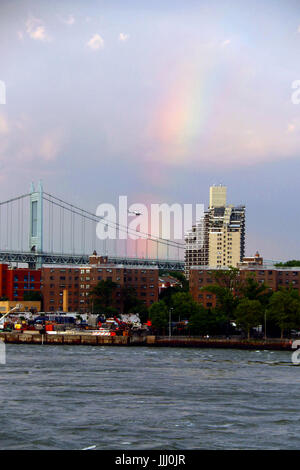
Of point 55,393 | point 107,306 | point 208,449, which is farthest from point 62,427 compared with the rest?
point 107,306

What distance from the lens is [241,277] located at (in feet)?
272

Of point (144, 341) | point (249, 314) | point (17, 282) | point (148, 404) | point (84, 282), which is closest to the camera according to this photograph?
point (148, 404)

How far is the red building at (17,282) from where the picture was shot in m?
98.5

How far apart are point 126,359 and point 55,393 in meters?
17.8

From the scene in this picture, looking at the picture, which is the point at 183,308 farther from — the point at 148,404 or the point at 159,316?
the point at 148,404

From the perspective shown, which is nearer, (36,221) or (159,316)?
(159,316)

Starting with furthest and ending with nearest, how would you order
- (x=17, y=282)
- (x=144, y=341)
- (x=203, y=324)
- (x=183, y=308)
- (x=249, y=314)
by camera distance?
(x=17, y=282) → (x=183, y=308) → (x=203, y=324) → (x=144, y=341) → (x=249, y=314)

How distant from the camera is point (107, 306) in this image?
90.2 metres

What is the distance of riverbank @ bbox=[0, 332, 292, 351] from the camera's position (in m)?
63.2

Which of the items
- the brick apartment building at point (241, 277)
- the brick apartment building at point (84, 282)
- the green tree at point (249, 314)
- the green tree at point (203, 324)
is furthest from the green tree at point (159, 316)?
the brick apartment building at point (84, 282)

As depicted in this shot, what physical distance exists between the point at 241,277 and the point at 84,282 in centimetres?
1845

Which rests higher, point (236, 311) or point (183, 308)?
Result: point (183, 308)

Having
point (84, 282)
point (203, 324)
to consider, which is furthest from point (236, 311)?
point (84, 282)
